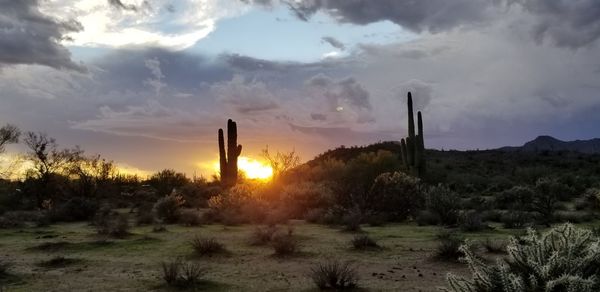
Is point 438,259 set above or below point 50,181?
below

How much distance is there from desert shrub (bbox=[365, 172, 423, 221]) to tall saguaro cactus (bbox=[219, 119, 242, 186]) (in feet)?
48.1

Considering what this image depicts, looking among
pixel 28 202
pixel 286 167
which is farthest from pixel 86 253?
pixel 286 167

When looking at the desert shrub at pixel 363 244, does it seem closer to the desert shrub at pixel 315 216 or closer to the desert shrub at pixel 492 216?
the desert shrub at pixel 315 216

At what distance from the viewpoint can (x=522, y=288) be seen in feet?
16.1

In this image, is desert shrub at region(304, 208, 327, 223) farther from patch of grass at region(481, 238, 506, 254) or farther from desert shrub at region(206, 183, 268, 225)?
patch of grass at region(481, 238, 506, 254)

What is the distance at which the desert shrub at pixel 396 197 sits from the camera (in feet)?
80.5

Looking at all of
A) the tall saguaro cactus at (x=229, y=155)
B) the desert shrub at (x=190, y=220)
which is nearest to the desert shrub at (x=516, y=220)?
the desert shrub at (x=190, y=220)

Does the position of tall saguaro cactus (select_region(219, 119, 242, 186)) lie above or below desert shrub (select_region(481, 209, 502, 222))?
above

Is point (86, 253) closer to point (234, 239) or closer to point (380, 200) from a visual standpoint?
point (234, 239)

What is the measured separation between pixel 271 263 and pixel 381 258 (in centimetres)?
271

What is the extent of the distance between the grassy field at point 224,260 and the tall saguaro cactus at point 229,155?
18260 mm

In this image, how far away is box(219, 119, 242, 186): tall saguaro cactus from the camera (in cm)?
3862

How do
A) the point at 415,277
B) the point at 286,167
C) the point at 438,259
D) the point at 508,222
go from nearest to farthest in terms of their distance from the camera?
the point at 415,277 → the point at 438,259 → the point at 508,222 → the point at 286,167

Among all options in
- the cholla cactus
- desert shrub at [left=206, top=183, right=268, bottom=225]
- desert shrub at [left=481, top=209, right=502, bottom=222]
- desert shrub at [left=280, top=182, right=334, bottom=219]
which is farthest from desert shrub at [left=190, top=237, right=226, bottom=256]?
desert shrub at [left=481, top=209, right=502, bottom=222]
